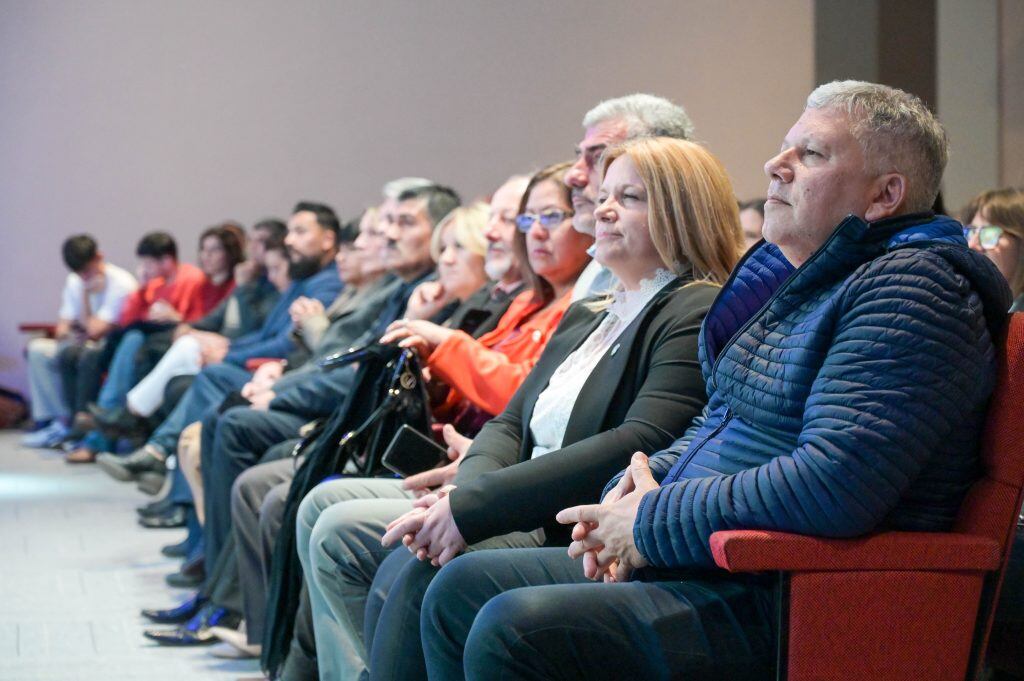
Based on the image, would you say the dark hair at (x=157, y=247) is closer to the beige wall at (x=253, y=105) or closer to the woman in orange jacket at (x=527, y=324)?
the beige wall at (x=253, y=105)

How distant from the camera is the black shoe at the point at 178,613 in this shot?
3568mm

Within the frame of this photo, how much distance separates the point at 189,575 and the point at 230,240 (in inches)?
139

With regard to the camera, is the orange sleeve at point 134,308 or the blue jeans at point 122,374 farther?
the orange sleeve at point 134,308

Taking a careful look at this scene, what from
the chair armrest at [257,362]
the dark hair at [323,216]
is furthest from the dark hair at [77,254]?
the chair armrest at [257,362]

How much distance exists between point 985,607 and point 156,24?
8.52 metres

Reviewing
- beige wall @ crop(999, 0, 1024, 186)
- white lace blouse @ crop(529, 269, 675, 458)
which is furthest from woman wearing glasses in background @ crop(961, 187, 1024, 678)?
beige wall @ crop(999, 0, 1024, 186)

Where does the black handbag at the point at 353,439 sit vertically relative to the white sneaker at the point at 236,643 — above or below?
above

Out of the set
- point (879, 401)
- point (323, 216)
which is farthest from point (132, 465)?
point (879, 401)

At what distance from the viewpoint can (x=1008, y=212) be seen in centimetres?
285

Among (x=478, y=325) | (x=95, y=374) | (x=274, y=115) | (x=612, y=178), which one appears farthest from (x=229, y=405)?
(x=274, y=115)

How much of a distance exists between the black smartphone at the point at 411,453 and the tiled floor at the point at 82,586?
0.76 m

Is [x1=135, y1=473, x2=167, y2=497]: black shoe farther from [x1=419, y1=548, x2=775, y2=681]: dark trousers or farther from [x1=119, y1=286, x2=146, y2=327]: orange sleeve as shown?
[x1=419, y1=548, x2=775, y2=681]: dark trousers

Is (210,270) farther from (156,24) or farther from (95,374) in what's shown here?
(156,24)

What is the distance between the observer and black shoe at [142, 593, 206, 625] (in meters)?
3.57
